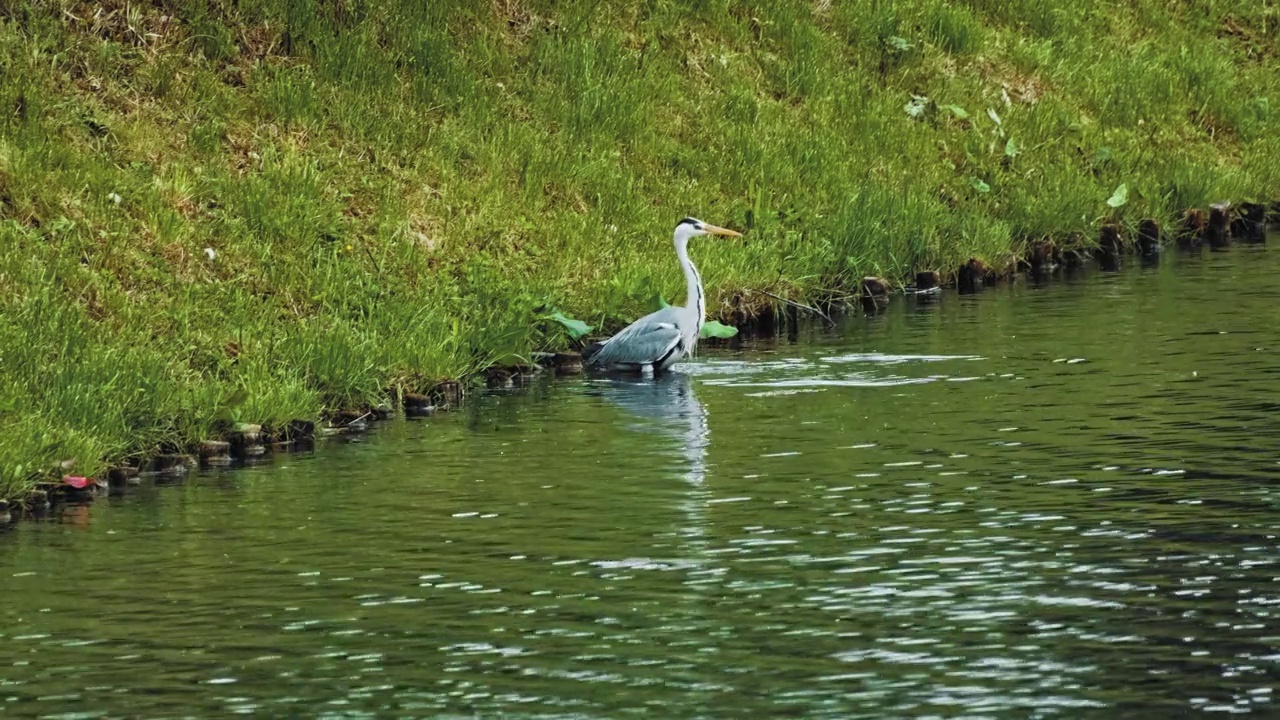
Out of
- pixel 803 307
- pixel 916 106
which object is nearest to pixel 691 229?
pixel 803 307

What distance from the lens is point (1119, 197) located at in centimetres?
2975

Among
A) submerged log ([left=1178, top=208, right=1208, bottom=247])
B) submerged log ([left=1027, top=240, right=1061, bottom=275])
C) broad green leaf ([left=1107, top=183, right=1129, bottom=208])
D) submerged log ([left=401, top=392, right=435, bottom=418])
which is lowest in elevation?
submerged log ([left=401, top=392, right=435, bottom=418])

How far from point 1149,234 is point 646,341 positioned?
406 inches

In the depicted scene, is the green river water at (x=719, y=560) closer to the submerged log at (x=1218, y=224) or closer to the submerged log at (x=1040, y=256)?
the submerged log at (x=1040, y=256)

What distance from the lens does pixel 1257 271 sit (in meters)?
→ 26.5

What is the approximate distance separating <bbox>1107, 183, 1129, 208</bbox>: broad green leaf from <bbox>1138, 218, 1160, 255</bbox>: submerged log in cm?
37

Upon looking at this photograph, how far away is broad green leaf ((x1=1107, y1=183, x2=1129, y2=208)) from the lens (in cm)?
2966

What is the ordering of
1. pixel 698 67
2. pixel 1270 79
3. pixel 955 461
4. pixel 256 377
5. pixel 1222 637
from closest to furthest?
pixel 1222 637
pixel 955 461
pixel 256 377
pixel 698 67
pixel 1270 79

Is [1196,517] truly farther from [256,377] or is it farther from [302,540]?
[256,377]

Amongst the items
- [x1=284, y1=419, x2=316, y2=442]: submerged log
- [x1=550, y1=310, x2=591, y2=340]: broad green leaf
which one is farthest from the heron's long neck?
[x1=284, y1=419, x2=316, y2=442]: submerged log

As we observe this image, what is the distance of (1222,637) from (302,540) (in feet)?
19.3

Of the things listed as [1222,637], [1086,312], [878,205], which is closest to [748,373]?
[1086,312]

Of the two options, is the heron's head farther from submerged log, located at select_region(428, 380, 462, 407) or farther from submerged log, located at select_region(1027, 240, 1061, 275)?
submerged log, located at select_region(1027, 240, 1061, 275)

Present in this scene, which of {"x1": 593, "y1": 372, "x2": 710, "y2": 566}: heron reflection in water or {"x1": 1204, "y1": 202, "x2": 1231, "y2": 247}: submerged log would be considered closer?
{"x1": 593, "y1": 372, "x2": 710, "y2": 566}: heron reflection in water
